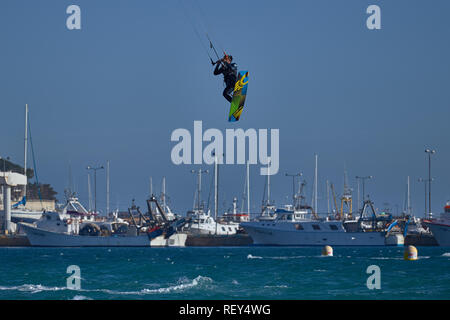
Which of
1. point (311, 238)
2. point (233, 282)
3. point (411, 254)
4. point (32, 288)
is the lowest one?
point (311, 238)

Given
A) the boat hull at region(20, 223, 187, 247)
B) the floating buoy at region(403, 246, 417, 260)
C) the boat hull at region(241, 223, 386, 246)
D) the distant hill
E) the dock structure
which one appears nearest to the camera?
the floating buoy at region(403, 246, 417, 260)

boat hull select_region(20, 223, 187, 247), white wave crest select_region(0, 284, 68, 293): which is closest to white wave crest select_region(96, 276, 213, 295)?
white wave crest select_region(0, 284, 68, 293)

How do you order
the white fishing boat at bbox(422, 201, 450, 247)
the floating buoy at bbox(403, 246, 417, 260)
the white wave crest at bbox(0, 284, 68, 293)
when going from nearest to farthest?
the white wave crest at bbox(0, 284, 68, 293), the floating buoy at bbox(403, 246, 417, 260), the white fishing boat at bbox(422, 201, 450, 247)

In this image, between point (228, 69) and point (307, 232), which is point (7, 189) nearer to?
point (307, 232)

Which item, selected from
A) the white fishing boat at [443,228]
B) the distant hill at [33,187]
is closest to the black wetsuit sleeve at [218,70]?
the white fishing boat at [443,228]

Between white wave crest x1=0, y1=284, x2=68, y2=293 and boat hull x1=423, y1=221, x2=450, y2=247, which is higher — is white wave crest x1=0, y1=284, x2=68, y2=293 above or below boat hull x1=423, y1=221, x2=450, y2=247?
above

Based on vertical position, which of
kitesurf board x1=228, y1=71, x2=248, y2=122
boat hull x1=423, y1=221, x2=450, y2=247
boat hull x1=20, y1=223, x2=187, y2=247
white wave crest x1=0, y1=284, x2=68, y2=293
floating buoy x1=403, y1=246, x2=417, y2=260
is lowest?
boat hull x1=20, y1=223, x2=187, y2=247

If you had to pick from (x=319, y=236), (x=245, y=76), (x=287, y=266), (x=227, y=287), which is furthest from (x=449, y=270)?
(x=319, y=236)

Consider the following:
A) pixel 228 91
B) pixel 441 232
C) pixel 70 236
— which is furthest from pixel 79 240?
pixel 228 91

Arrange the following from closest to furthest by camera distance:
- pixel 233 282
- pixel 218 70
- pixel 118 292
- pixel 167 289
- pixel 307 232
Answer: pixel 218 70
pixel 118 292
pixel 167 289
pixel 233 282
pixel 307 232

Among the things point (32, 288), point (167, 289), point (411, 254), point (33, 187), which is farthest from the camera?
point (33, 187)

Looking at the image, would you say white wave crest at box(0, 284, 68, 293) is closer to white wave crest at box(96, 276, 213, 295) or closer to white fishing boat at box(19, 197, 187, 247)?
white wave crest at box(96, 276, 213, 295)
